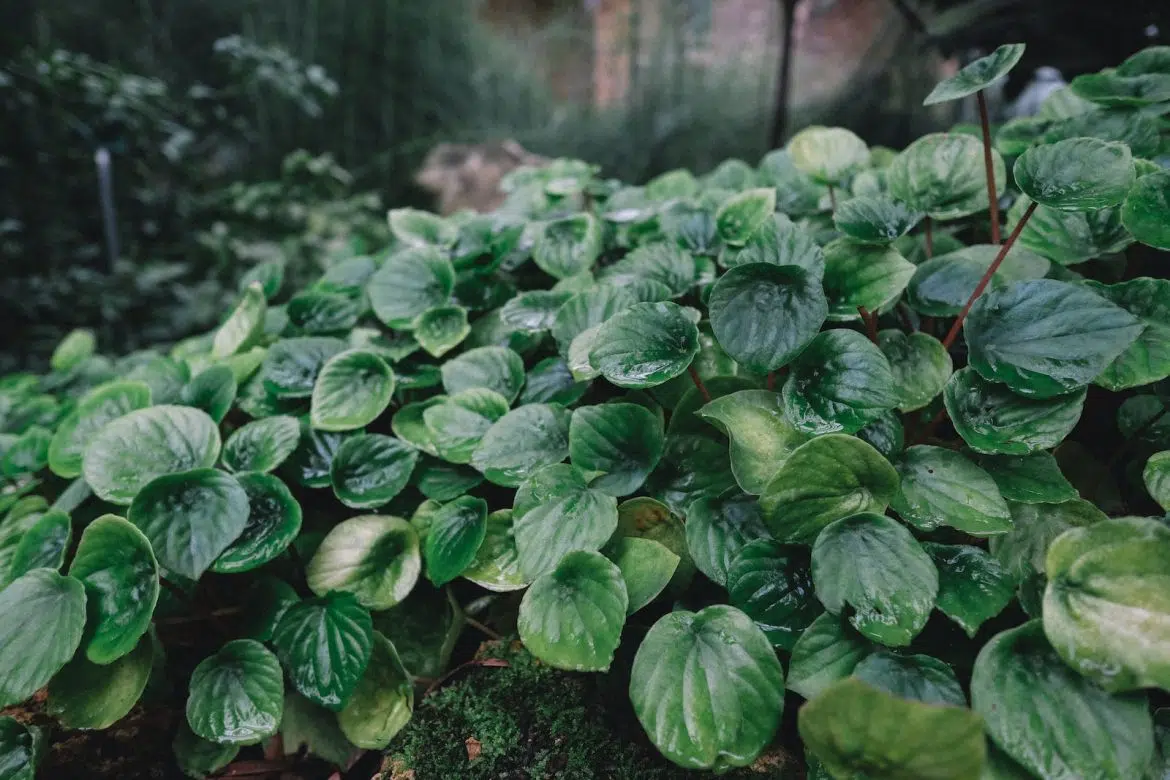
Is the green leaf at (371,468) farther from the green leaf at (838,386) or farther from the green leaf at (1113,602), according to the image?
the green leaf at (1113,602)

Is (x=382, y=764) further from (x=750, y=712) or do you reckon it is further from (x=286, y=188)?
(x=286, y=188)

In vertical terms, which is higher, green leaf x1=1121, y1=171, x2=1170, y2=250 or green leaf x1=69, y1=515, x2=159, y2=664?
green leaf x1=1121, y1=171, x2=1170, y2=250

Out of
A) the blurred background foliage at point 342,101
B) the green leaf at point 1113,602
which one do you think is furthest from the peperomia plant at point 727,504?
the blurred background foliage at point 342,101

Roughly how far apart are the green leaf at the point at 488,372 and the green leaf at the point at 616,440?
23cm

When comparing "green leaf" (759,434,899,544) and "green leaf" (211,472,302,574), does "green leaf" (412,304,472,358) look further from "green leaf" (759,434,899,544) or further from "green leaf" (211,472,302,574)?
"green leaf" (759,434,899,544)

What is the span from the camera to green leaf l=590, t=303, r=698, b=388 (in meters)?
0.81

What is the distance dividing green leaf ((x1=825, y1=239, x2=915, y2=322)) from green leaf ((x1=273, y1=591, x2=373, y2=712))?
77 cm

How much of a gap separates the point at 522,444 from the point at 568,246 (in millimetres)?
522

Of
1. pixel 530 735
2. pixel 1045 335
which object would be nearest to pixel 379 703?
pixel 530 735

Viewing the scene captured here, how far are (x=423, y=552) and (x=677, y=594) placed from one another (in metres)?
0.38

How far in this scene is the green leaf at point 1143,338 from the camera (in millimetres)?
763

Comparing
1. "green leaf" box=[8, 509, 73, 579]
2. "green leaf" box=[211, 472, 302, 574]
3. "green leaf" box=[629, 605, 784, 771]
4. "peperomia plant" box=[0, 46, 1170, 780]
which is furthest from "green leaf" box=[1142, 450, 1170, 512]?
"green leaf" box=[8, 509, 73, 579]

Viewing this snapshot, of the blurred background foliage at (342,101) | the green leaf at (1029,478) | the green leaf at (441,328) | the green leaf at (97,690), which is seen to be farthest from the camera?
the blurred background foliage at (342,101)

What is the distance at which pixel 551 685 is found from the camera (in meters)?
0.86
